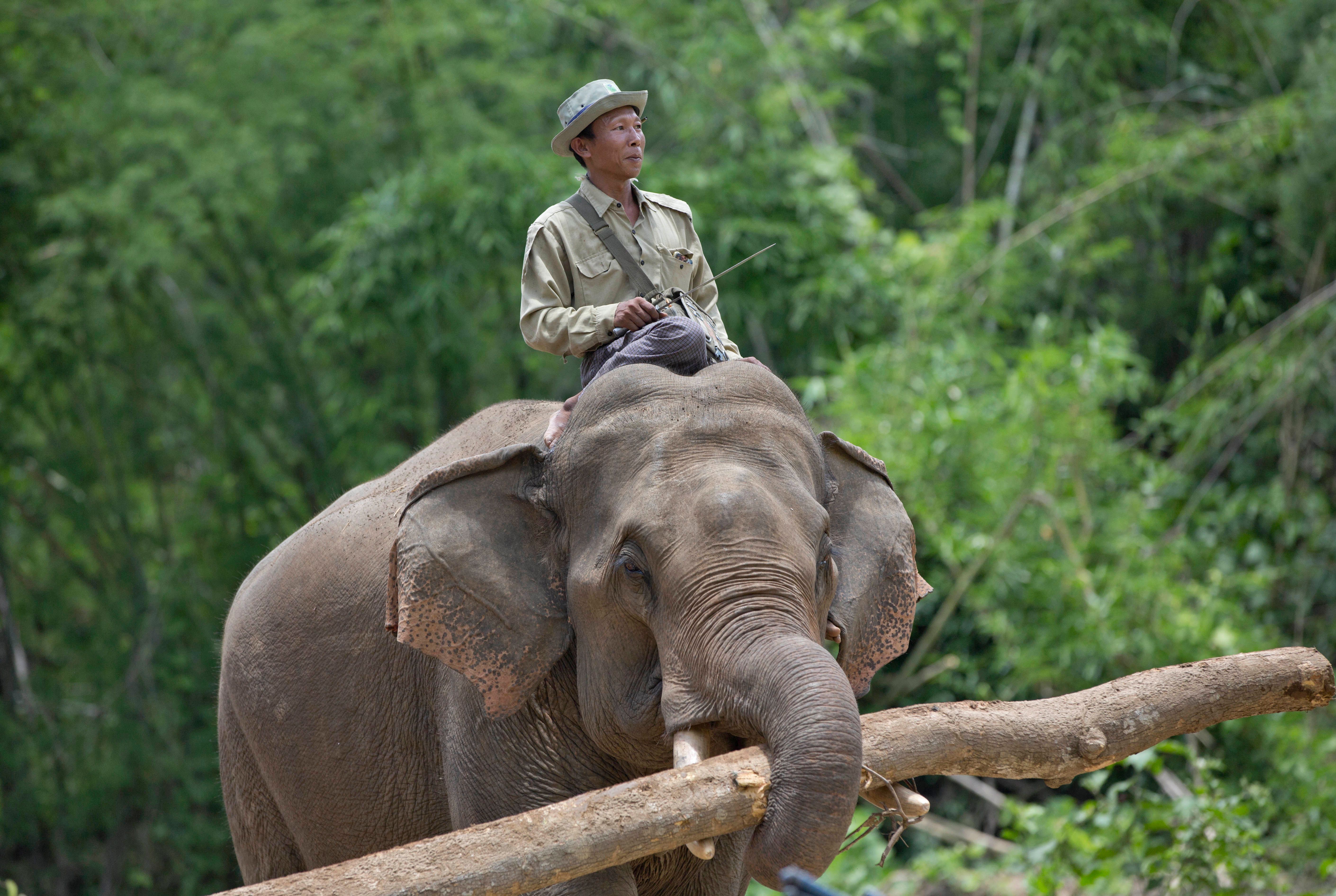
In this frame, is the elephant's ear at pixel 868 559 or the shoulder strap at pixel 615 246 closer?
the elephant's ear at pixel 868 559

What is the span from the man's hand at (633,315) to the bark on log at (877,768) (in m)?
1.13

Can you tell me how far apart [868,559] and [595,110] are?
1.30m

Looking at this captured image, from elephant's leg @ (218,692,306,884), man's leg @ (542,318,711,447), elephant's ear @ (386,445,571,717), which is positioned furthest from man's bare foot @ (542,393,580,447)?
elephant's leg @ (218,692,306,884)

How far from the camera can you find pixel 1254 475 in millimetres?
8641

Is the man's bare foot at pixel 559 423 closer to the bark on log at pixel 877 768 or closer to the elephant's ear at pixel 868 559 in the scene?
the elephant's ear at pixel 868 559

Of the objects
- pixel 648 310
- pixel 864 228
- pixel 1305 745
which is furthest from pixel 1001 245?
pixel 648 310

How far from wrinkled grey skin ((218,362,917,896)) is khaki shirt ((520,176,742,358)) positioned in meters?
0.28

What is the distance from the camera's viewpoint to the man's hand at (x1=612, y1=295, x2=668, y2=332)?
3330 millimetres

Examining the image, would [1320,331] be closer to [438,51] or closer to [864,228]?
[864,228]

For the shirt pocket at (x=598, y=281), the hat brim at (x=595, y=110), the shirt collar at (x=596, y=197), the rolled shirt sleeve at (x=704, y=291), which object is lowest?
the rolled shirt sleeve at (x=704, y=291)

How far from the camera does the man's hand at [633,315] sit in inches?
131

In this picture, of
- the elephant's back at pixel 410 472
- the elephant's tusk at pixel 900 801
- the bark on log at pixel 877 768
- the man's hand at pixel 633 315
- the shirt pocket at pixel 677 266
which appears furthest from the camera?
the elephant's back at pixel 410 472

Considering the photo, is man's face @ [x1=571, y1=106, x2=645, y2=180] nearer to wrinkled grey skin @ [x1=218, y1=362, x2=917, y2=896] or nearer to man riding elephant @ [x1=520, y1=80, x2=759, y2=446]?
man riding elephant @ [x1=520, y1=80, x2=759, y2=446]

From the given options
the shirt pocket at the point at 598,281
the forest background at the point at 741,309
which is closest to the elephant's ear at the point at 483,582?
the shirt pocket at the point at 598,281
